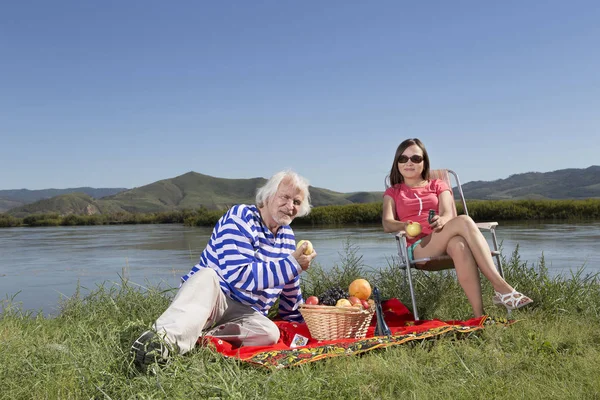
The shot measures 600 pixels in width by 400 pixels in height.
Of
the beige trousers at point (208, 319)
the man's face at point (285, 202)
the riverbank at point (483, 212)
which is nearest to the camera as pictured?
the beige trousers at point (208, 319)

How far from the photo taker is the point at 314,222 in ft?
50.3

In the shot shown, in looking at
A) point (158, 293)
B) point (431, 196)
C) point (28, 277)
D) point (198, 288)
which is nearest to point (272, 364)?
point (198, 288)

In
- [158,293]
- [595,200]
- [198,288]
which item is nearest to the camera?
[198,288]

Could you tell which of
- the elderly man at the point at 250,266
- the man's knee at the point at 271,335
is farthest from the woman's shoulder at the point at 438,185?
the man's knee at the point at 271,335

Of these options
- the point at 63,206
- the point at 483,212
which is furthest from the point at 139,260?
the point at 63,206

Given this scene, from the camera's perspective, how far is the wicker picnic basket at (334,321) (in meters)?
3.34

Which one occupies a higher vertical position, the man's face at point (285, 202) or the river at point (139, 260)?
the man's face at point (285, 202)

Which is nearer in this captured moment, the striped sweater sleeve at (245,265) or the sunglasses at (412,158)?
the striped sweater sleeve at (245,265)

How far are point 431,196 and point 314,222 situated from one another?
10.9m

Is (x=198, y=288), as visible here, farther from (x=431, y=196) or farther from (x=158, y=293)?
(x=431, y=196)

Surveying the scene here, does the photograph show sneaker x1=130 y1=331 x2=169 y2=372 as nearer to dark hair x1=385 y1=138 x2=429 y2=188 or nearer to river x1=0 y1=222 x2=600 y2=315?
river x1=0 y1=222 x2=600 y2=315

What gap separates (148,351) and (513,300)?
2409 mm

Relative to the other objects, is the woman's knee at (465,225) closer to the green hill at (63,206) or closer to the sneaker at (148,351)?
the sneaker at (148,351)

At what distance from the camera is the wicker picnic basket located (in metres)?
3.34
